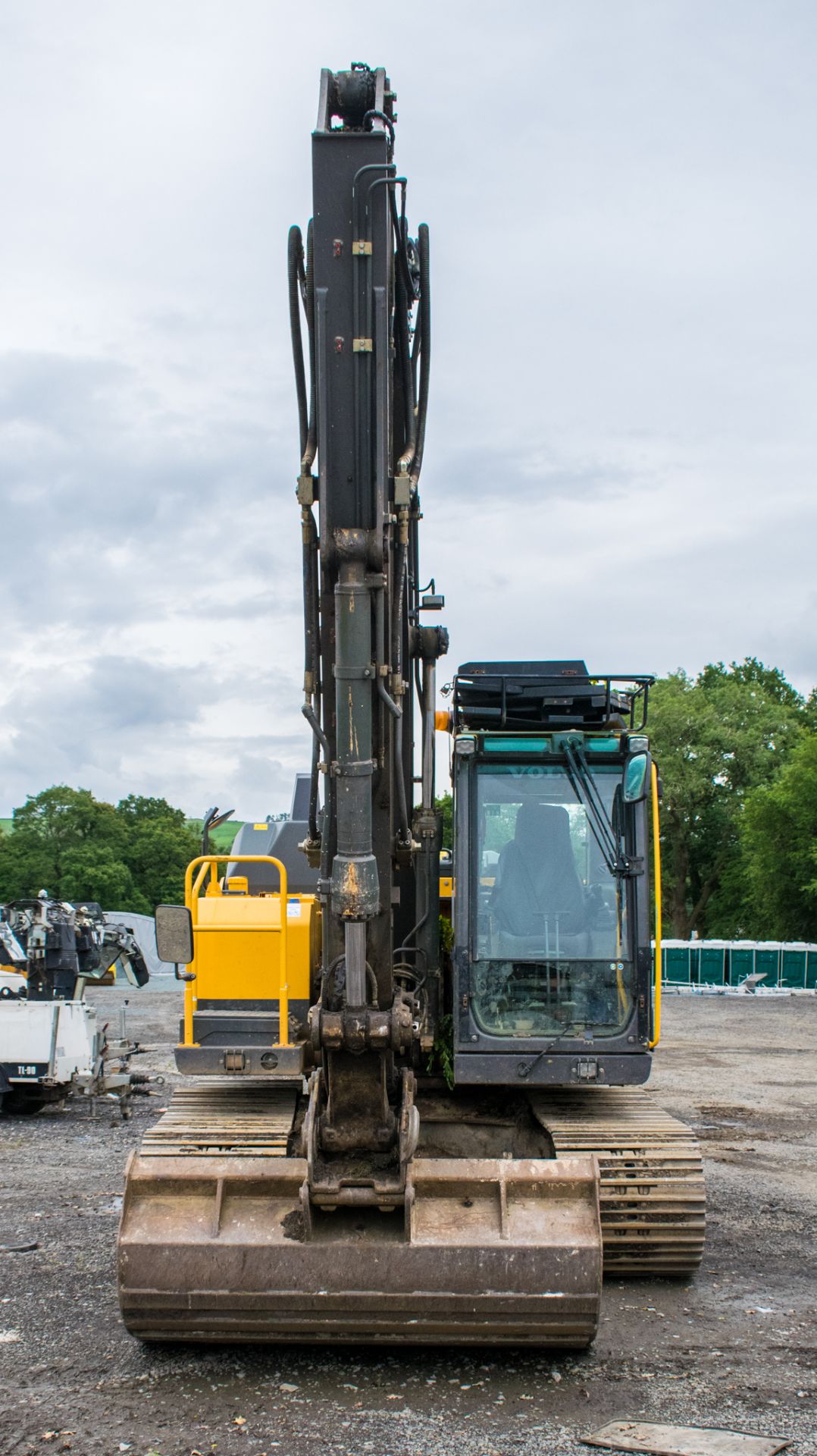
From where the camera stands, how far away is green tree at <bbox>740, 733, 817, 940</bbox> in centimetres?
4809

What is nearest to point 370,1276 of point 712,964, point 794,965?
point 712,964

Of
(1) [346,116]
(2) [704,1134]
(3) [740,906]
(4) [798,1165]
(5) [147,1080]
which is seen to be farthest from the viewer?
(3) [740,906]

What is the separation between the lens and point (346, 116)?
19.5 feet

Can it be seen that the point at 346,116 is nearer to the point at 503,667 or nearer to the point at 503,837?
the point at 503,667

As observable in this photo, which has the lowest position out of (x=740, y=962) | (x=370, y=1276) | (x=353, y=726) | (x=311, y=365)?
(x=740, y=962)

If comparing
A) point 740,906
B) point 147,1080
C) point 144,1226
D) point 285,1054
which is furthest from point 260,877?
point 740,906

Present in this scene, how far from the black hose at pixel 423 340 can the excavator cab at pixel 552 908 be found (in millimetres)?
1400

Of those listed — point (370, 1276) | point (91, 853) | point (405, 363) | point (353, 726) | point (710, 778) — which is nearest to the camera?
point (370, 1276)

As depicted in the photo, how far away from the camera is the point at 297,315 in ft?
20.0

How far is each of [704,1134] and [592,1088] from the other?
5.80 meters

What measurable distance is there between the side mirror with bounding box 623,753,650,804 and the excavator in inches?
0.7

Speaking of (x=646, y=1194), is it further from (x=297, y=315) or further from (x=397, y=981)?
(x=297, y=315)

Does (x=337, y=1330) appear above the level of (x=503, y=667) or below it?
below

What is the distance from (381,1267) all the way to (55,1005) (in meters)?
9.06
